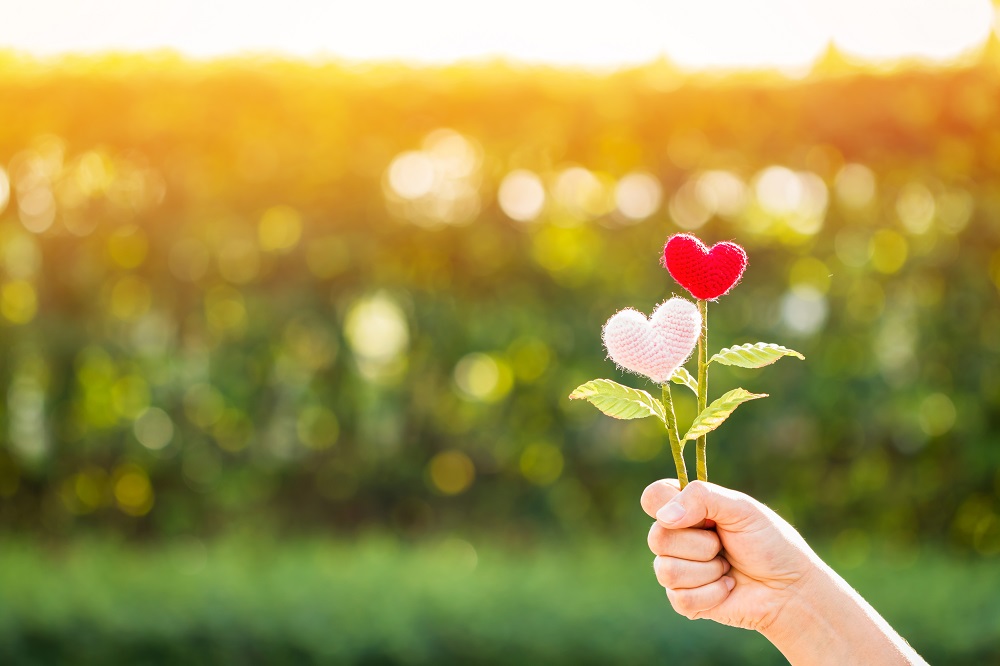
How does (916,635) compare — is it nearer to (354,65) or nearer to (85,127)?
(354,65)

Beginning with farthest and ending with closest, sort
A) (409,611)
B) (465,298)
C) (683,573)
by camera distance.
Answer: (465,298) → (409,611) → (683,573)

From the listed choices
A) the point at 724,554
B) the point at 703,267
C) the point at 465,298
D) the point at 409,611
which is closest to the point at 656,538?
the point at 724,554

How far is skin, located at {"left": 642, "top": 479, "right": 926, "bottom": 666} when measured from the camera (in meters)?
1.51

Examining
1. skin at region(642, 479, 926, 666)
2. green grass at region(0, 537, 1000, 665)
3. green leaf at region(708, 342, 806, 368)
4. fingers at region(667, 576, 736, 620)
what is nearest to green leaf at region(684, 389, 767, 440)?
green leaf at region(708, 342, 806, 368)

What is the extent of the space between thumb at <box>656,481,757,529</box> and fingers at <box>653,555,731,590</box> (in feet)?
0.22

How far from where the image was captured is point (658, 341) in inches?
55.4

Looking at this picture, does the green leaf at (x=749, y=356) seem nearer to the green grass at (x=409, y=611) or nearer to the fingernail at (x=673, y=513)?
the fingernail at (x=673, y=513)

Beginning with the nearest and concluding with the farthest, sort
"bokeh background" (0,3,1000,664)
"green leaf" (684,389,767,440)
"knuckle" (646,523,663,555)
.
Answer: "green leaf" (684,389,767,440) → "knuckle" (646,523,663,555) → "bokeh background" (0,3,1000,664)

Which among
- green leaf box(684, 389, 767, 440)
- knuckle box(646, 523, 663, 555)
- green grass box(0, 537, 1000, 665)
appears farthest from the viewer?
green grass box(0, 537, 1000, 665)

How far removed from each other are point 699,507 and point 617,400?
0.62ft

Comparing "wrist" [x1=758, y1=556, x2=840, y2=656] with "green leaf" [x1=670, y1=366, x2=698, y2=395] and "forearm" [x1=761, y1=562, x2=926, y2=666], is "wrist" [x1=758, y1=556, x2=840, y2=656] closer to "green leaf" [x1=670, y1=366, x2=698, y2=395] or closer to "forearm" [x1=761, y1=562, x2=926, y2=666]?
"forearm" [x1=761, y1=562, x2=926, y2=666]

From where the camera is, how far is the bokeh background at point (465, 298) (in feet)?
15.4

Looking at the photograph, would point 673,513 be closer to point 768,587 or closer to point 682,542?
point 682,542

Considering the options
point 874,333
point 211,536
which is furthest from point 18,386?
point 874,333
